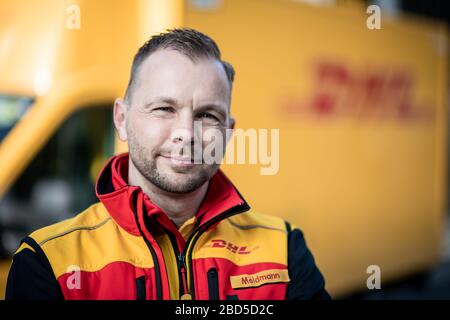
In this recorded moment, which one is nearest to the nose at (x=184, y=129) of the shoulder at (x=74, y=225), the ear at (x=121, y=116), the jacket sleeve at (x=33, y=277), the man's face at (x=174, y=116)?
the man's face at (x=174, y=116)

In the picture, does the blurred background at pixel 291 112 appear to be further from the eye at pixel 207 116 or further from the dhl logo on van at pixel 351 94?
the eye at pixel 207 116

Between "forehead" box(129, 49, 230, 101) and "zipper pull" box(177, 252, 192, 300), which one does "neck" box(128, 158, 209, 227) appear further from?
"forehead" box(129, 49, 230, 101)

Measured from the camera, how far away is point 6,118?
2648 millimetres

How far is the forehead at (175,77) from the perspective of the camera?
136cm

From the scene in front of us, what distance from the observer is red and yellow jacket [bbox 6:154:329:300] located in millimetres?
1310

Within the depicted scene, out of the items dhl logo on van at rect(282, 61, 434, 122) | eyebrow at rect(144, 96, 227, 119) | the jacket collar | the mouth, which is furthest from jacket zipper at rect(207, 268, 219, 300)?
Answer: dhl logo on van at rect(282, 61, 434, 122)

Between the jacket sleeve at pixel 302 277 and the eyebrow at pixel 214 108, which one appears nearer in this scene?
the eyebrow at pixel 214 108

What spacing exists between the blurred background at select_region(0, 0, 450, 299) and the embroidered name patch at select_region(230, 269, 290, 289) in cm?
37

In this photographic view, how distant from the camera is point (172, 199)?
1452 millimetres

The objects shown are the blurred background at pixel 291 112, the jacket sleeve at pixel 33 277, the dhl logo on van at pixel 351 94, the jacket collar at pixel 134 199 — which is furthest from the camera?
the dhl logo on van at pixel 351 94

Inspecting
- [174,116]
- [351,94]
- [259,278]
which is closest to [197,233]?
[259,278]

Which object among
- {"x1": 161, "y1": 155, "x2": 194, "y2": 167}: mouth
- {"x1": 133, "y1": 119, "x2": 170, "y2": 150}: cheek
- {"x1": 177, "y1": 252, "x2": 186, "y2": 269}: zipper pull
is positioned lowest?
{"x1": 177, "y1": 252, "x2": 186, "y2": 269}: zipper pull

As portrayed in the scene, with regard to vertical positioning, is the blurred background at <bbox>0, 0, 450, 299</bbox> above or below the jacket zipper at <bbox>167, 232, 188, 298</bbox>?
above

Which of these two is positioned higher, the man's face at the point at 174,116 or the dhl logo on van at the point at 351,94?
the dhl logo on van at the point at 351,94
